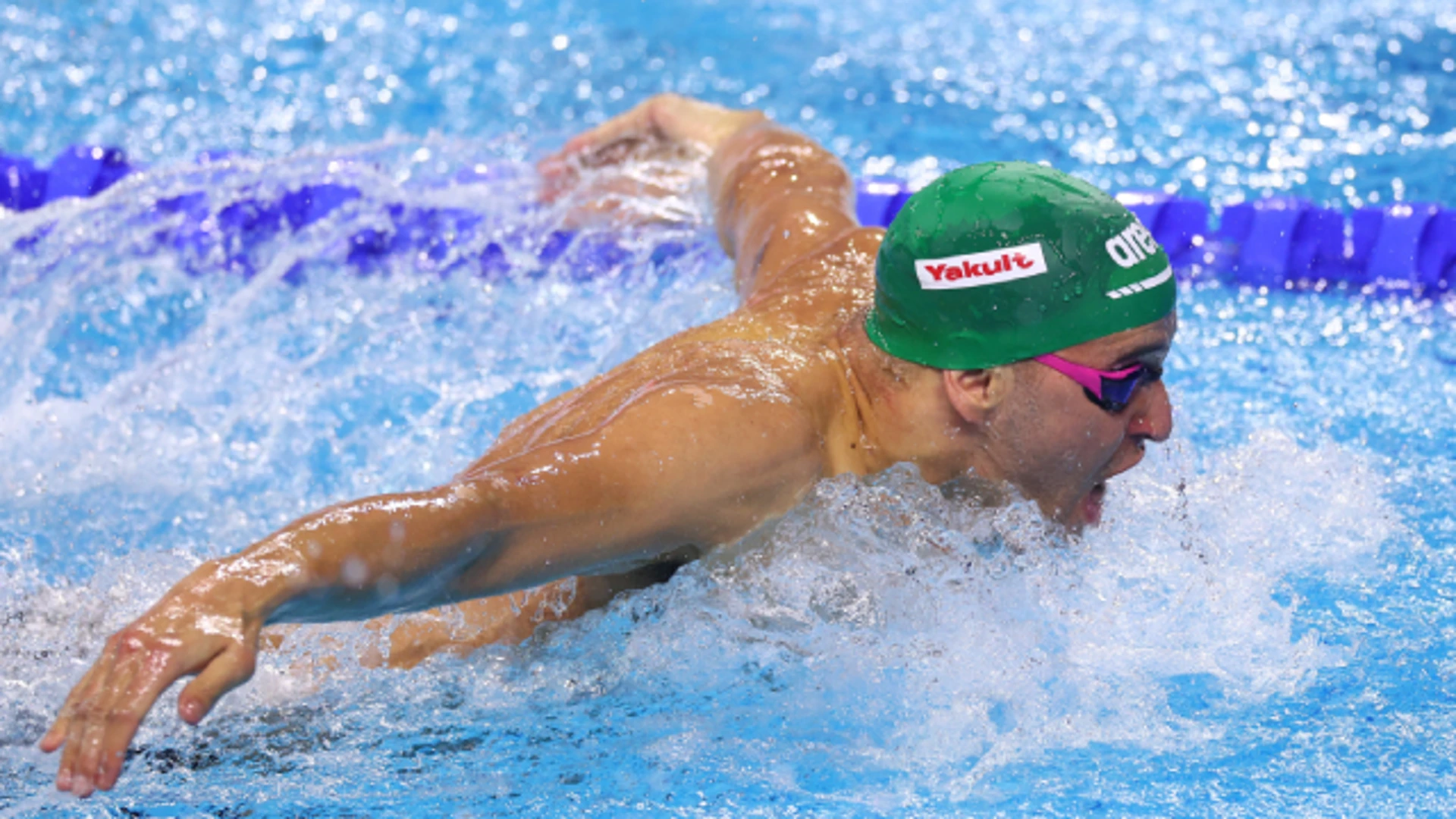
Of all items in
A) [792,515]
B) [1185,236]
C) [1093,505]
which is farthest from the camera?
[1185,236]

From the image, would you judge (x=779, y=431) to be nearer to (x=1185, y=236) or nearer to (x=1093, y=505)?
(x=1093, y=505)

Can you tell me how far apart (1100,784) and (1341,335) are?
6.87 feet

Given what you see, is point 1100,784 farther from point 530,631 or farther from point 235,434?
point 235,434

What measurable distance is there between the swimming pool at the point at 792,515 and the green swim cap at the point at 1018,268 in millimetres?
267

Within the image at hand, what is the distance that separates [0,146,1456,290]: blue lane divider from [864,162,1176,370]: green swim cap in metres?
1.81

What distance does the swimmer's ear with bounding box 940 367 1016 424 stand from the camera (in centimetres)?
205

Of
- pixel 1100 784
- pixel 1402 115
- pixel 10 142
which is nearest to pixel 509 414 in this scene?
pixel 1100 784

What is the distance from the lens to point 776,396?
6.44ft

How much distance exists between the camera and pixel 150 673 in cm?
134

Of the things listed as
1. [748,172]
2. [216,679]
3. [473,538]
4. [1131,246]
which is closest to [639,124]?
[748,172]

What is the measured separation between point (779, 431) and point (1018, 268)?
0.41 metres

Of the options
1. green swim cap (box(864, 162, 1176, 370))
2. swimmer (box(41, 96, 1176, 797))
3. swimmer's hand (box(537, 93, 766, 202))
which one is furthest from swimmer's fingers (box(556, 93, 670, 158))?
green swim cap (box(864, 162, 1176, 370))

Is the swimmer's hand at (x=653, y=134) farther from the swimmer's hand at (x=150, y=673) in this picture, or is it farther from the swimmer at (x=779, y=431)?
the swimmer's hand at (x=150, y=673)

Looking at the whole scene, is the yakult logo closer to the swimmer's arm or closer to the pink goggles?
the pink goggles
